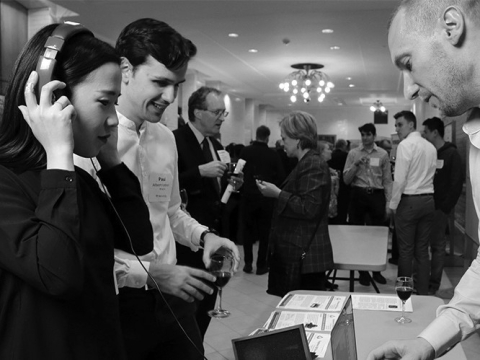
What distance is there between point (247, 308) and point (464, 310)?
135 inches

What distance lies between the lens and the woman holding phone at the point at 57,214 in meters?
0.90

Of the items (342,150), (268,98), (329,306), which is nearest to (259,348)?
(329,306)

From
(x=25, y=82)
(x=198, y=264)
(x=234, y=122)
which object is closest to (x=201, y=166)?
(x=198, y=264)

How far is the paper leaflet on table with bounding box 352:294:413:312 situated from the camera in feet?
6.84

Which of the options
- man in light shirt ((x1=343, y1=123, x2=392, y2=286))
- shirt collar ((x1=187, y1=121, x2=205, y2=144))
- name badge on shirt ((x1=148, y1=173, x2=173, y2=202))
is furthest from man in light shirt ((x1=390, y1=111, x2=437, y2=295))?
name badge on shirt ((x1=148, y1=173, x2=173, y2=202))

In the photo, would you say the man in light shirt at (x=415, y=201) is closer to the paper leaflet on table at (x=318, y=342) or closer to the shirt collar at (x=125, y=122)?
the paper leaflet on table at (x=318, y=342)

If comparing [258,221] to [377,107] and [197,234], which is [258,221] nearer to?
[197,234]

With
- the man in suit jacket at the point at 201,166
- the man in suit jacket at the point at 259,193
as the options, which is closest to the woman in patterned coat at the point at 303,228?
the man in suit jacket at the point at 201,166

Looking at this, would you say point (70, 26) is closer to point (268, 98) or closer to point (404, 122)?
point (404, 122)

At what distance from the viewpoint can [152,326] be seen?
1.52m

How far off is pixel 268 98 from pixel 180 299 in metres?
15.2

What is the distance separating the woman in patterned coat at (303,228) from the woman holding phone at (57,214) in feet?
7.24

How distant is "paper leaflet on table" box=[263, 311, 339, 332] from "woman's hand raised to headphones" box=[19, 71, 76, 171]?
1.15 m

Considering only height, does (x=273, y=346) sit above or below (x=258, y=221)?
above
